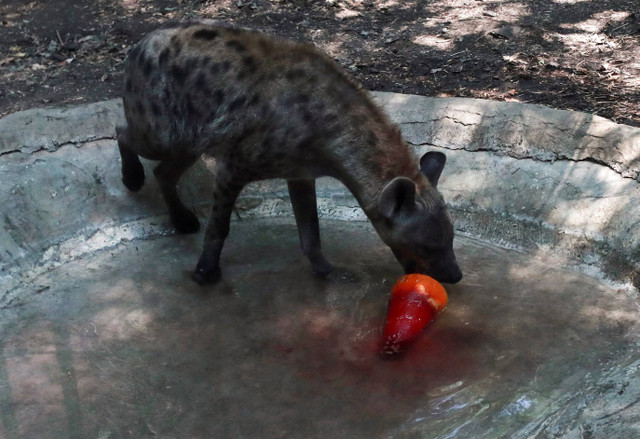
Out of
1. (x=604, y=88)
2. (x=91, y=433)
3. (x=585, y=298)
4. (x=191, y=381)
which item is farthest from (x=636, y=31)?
(x=91, y=433)

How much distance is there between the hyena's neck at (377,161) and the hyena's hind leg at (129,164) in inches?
55.5

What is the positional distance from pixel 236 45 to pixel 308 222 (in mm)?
964

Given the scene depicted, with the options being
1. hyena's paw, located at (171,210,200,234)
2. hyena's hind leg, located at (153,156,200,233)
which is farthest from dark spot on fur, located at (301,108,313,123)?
hyena's paw, located at (171,210,200,234)

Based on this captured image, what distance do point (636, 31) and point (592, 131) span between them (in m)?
2.44

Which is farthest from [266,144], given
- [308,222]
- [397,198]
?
[397,198]

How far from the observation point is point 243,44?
13.0 ft

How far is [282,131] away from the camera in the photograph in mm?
3803

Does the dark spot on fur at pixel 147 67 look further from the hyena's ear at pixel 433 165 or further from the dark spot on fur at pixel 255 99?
the hyena's ear at pixel 433 165

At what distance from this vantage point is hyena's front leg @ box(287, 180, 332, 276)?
4.23 meters

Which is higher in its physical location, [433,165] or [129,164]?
[433,165]

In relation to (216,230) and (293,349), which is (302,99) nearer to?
(216,230)

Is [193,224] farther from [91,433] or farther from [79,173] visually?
[91,433]

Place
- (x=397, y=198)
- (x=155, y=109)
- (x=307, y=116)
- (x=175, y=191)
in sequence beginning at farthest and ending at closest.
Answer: (x=175, y=191) → (x=155, y=109) → (x=307, y=116) → (x=397, y=198)

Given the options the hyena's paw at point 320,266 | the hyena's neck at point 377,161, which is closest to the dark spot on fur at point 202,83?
the hyena's neck at point 377,161
